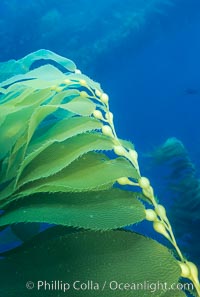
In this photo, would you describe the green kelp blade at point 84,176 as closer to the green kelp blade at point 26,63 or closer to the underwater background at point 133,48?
the green kelp blade at point 26,63

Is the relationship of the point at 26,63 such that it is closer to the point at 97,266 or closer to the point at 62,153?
the point at 62,153

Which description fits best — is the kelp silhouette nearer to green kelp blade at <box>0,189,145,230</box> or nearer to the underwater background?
the underwater background

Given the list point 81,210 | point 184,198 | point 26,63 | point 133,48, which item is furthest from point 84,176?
point 133,48

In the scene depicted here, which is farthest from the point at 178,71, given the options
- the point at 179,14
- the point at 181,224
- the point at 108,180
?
the point at 108,180

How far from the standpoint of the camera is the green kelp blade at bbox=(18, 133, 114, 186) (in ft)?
1.91

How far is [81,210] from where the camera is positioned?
53cm

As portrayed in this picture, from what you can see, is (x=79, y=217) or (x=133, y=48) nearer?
(x=79, y=217)

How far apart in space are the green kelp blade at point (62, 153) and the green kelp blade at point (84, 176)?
18 millimetres

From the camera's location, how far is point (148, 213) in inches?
21.1

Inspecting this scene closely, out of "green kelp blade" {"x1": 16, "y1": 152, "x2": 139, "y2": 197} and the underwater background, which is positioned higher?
the underwater background

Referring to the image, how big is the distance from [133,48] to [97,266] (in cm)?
1332

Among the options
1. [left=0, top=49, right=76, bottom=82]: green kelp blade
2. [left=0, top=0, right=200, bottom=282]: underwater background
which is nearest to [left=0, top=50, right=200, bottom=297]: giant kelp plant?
[left=0, top=49, right=76, bottom=82]: green kelp blade

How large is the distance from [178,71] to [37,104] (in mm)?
22927

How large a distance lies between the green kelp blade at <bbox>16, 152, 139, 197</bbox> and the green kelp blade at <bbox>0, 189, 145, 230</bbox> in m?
0.02
